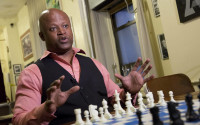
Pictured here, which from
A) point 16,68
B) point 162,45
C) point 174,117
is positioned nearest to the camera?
point 174,117

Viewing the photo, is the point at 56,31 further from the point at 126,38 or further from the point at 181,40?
the point at 126,38

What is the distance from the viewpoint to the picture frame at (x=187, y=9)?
2857 millimetres

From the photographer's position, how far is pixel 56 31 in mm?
1581

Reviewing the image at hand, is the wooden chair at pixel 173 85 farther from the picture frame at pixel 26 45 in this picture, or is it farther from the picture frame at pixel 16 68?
the picture frame at pixel 16 68

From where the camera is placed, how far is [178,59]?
3.08 meters

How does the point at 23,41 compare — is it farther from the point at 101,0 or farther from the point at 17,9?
the point at 101,0

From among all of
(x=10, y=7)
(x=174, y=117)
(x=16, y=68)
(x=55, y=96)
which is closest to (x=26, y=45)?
(x=16, y=68)

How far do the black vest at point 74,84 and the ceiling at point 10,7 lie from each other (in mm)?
7608

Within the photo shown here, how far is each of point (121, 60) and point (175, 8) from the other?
2569 millimetres

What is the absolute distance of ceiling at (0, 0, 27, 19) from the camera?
8.45 meters

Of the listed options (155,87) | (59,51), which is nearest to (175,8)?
(155,87)

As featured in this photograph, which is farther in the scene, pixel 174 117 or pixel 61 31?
pixel 61 31

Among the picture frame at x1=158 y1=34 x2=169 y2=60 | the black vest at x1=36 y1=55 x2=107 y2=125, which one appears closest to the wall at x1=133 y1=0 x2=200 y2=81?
the picture frame at x1=158 y1=34 x2=169 y2=60

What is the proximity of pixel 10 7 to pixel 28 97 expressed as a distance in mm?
8386
